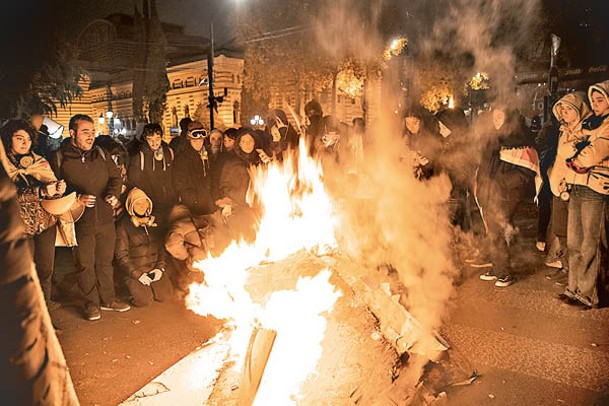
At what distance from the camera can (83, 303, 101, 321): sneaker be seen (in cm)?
578

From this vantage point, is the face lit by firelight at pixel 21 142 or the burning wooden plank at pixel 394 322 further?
the face lit by firelight at pixel 21 142

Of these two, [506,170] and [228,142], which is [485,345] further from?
[228,142]

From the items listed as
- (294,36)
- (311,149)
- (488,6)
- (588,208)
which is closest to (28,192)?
(311,149)

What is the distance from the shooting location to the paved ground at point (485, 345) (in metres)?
3.99

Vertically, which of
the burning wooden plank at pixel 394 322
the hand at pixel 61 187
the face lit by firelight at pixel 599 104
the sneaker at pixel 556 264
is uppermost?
the face lit by firelight at pixel 599 104

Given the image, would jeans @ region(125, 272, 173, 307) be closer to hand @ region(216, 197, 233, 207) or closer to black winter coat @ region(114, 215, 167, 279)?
black winter coat @ region(114, 215, 167, 279)

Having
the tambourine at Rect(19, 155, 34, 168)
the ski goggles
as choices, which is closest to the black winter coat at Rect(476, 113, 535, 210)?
the ski goggles

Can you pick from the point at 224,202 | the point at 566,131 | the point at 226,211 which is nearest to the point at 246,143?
the point at 224,202

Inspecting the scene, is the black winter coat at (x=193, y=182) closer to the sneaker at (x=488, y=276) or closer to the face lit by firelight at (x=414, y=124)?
the face lit by firelight at (x=414, y=124)

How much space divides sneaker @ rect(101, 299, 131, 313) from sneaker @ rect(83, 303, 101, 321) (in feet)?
0.75

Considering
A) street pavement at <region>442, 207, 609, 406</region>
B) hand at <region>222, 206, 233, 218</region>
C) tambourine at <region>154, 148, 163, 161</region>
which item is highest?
tambourine at <region>154, 148, 163, 161</region>

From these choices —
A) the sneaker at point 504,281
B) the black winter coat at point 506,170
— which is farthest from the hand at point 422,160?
the sneaker at point 504,281

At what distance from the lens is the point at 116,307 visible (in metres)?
6.08

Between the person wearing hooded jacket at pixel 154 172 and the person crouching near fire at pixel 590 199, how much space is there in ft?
16.5
